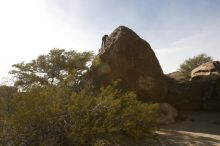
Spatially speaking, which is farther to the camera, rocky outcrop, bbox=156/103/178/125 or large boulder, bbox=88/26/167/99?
large boulder, bbox=88/26/167/99

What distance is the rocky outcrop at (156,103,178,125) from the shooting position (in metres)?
17.6

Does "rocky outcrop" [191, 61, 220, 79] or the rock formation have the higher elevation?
"rocky outcrop" [191, 61, 220, 79]

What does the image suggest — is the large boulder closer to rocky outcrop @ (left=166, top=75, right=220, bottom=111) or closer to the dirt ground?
the dirt ground

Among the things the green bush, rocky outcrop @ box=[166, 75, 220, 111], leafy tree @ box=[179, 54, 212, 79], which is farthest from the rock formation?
leafy tree @ box=[179, 54, 212, 79]

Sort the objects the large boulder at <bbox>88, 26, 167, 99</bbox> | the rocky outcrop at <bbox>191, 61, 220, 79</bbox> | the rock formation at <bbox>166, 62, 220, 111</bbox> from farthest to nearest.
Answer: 1. the rocky outcrop at <bbox>191, 61, 220, 79</bbox>
2. the rock formation at <bbox>166, 62, 220, 111</bbox>
3. the large boulder at <bbox>88, 26, 167, 99</bbox>

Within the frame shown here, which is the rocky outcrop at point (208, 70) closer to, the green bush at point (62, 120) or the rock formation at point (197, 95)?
the rock formation at point (197, 95)

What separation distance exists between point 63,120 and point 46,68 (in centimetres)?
1689

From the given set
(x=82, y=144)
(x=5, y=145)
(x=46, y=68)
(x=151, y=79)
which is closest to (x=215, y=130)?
(x=151, y=79)

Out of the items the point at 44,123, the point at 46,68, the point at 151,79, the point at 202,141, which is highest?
the point at 46,68

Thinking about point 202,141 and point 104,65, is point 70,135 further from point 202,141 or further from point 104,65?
point 104,65

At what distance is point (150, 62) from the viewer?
1902 centimetres

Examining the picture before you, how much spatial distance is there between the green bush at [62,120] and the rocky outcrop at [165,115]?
7.11 metres

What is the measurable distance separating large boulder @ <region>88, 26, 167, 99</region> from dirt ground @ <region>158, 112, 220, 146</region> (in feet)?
8.23

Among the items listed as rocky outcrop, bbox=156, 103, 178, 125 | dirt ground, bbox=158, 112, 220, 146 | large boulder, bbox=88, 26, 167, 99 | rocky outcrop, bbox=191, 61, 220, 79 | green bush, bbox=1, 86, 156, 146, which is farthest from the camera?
rocky outcrop, bbox=191, 61, 220, 79
